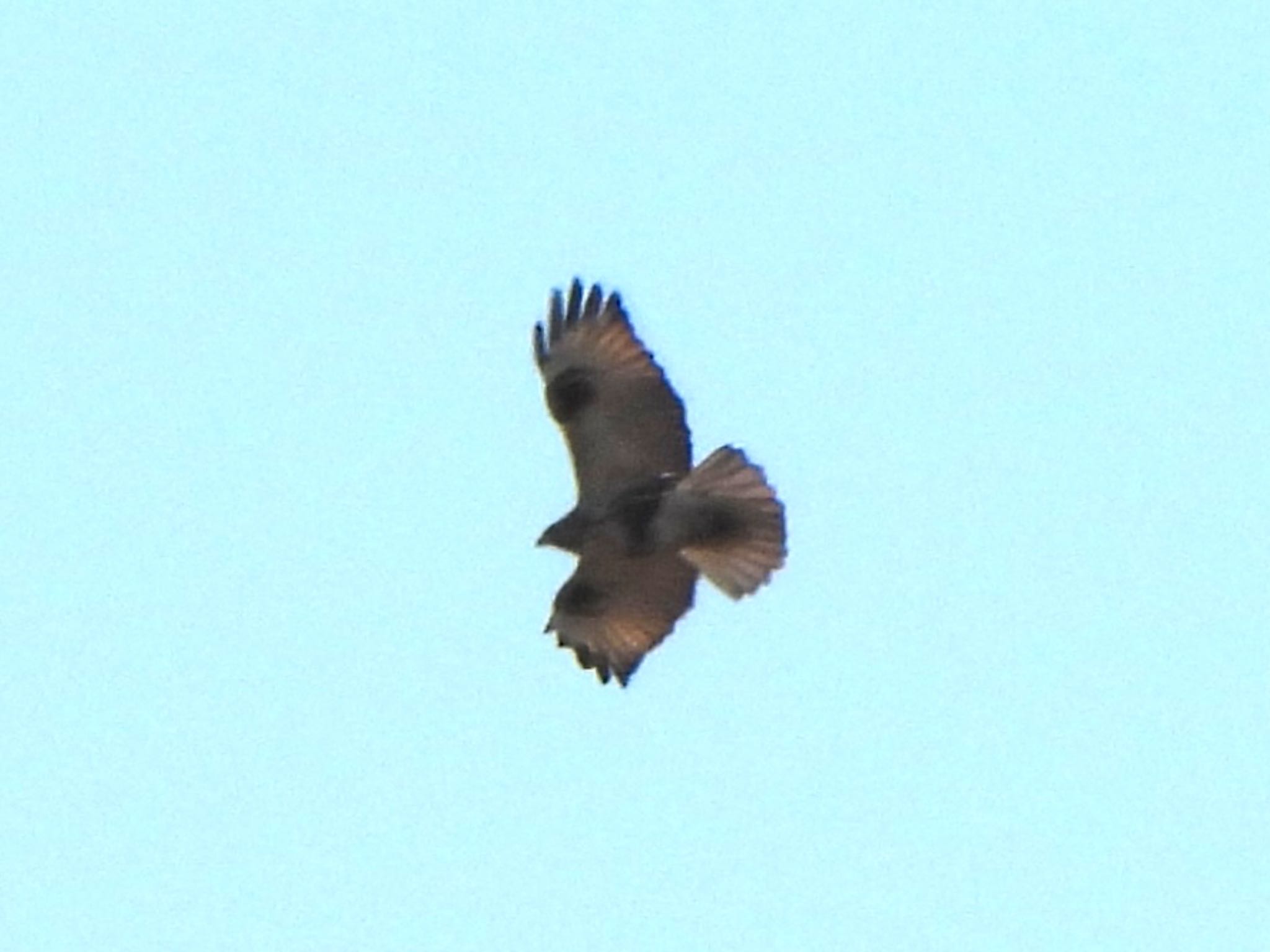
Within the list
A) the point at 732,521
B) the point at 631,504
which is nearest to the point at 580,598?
the point at 631,504

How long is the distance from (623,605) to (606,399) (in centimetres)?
125

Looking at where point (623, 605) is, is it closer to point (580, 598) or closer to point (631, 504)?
point (580, 598)

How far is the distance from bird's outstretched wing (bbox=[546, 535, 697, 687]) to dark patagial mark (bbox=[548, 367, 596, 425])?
821 mm

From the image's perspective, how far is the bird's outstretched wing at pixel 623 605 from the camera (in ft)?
59.2

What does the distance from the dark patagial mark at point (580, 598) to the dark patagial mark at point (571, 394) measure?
990mm

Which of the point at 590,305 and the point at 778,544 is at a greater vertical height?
the point at 590,305

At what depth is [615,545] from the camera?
17812 millimetres

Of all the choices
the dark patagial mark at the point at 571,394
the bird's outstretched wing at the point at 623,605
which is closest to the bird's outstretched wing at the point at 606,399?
the dark patagial mark at the point at 571,394

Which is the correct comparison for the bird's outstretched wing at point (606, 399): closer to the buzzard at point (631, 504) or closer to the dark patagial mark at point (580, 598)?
the buzzard at point (631, 504)

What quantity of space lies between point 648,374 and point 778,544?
1210 millimetres

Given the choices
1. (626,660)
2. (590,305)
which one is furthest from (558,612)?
(590,305)

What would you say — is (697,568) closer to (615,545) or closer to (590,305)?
(615,545)

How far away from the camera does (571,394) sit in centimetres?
1784

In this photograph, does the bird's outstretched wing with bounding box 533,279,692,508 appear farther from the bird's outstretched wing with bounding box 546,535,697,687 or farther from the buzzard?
the bird's outstretched wing with bounding box 546,535,697,687
